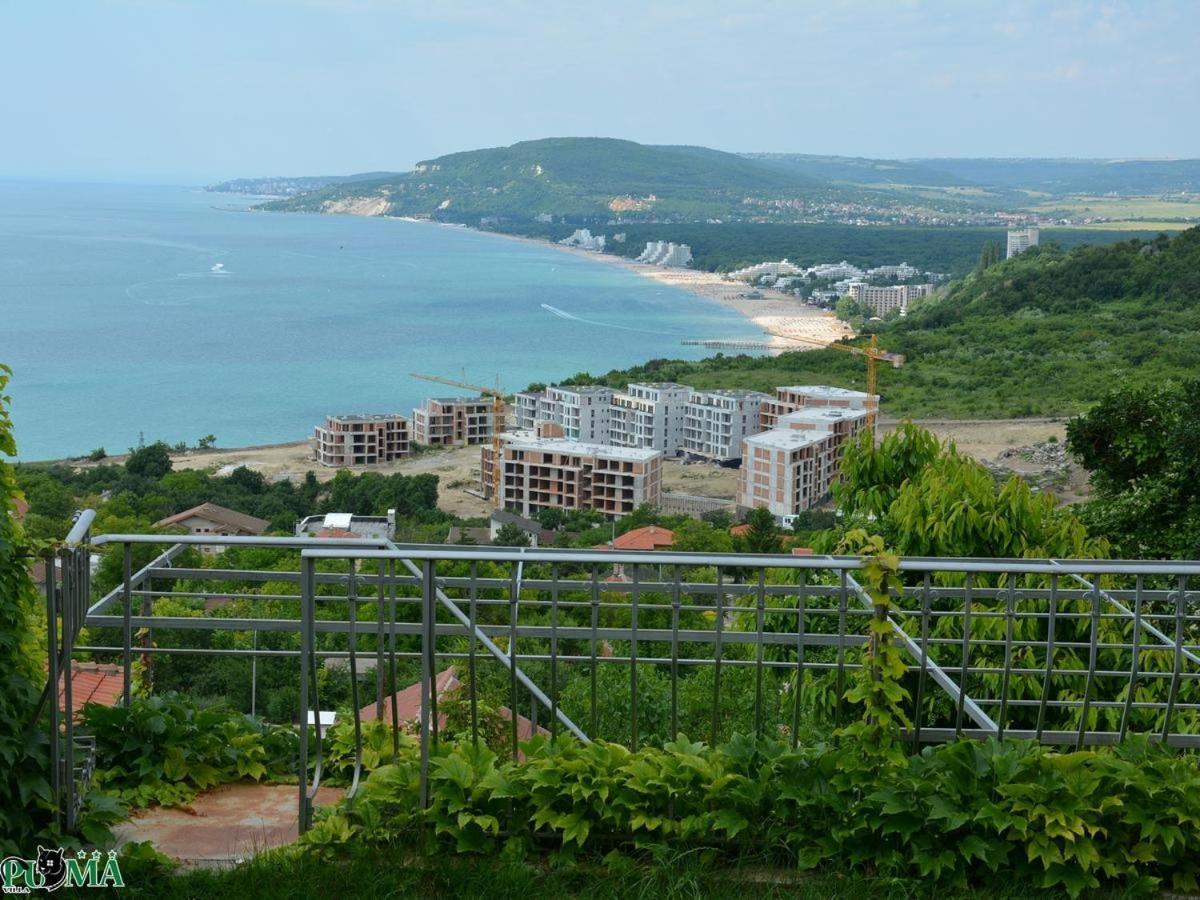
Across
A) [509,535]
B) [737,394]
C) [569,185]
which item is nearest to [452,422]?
[737,394]

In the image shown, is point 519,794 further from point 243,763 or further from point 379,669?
point 243,763

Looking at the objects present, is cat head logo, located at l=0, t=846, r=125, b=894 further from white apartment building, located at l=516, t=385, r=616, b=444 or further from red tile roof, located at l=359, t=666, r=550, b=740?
white apartment building, located at l=516, t=385, r=616, b=444

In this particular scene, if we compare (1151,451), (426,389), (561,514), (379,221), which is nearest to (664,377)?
(426,389)

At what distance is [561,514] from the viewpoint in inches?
1267

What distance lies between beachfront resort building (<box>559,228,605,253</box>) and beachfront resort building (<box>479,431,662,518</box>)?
253ft

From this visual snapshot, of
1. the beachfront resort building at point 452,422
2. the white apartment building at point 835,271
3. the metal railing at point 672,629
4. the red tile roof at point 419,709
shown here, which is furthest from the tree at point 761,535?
the white apartment building at point 835,271

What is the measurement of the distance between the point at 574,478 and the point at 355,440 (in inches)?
259

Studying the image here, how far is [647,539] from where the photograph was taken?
73.3ft

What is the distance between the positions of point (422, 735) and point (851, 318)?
68.9 m

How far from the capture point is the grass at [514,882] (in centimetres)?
222

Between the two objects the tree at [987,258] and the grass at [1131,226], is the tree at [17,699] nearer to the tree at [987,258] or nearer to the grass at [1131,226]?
the tree at [987,258]

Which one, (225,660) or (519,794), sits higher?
(519,794)

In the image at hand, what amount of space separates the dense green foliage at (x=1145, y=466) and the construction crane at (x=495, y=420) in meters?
25.3

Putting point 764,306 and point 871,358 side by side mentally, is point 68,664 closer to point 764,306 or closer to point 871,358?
point 871,358
